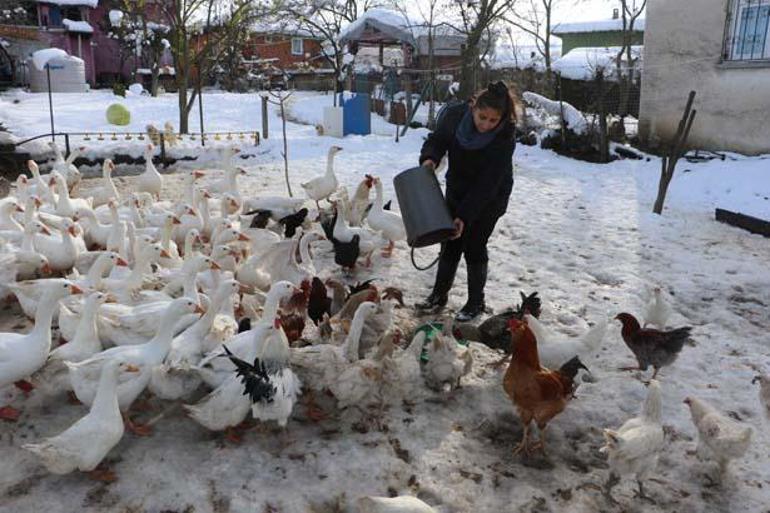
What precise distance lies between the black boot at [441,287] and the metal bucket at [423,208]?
59 cm

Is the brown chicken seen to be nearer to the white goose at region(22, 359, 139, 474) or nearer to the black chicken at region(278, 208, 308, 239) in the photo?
the white goose at region(22, 359, 139, 474)

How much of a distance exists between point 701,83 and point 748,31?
115cm

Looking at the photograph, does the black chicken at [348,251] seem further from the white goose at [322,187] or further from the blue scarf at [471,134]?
the white goose at [322,187]

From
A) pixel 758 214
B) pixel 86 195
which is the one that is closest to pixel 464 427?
pixel 86 195

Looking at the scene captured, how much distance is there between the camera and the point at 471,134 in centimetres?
455

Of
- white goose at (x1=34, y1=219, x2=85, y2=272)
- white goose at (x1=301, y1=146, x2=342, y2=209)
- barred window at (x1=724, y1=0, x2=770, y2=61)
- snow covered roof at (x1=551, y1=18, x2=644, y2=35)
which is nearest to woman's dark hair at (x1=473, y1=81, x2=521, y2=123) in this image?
white goose at (x1=34, y1=219, x2=85, y2=272)

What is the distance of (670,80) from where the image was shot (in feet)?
41.1

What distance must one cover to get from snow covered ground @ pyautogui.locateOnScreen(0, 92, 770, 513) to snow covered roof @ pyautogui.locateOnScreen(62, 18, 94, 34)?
98.4 ft

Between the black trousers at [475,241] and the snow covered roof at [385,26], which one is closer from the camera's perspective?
the black trousers at [475,241]

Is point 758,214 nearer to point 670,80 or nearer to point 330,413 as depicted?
point 670,80

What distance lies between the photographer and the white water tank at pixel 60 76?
83.0 ft

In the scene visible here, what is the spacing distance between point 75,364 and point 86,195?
5.37 meters

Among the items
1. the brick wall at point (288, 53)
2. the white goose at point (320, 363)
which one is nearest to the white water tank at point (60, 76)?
the brick wall at point (288, 53)

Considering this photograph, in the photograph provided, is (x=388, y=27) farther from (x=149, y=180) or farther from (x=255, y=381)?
(x=255, y=381)
